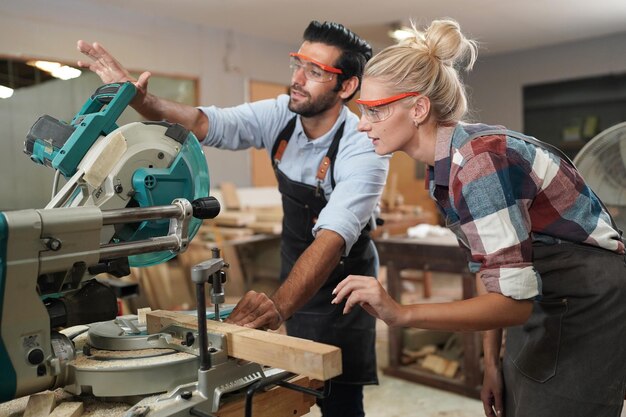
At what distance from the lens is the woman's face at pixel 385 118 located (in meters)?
1.37

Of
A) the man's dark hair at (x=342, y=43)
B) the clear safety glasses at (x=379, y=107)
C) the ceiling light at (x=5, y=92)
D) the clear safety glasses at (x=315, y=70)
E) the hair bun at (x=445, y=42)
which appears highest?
the ceiling light at (x=5, y=92)

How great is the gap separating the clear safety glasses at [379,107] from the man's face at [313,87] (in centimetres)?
57

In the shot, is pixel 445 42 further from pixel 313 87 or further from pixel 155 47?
pixel 155 47

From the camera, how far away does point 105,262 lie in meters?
1.14

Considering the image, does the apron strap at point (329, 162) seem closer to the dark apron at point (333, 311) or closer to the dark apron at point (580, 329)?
the dark apron at point (333, 311)

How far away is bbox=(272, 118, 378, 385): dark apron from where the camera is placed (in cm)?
206

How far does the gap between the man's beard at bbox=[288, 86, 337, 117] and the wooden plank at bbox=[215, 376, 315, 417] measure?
102 cm

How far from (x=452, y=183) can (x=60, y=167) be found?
85 centimetres

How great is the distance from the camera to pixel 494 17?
6.70 m

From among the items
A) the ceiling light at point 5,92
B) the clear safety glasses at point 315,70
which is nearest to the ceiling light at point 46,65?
the ceiling light at point 5,92

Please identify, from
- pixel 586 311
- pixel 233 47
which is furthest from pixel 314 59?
pixel 233 47

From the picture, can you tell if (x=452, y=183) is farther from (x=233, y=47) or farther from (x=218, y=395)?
(x=233, y=47)

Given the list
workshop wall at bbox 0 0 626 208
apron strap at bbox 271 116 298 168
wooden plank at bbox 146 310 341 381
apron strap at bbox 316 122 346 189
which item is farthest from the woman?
workshop wall at bbox 0 0 626 208

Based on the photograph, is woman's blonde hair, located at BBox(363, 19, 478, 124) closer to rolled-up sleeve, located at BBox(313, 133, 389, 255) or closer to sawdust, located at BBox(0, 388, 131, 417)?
rolled-up sleeve, located at BBox(313, 133, 389, 255)
